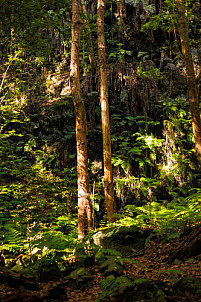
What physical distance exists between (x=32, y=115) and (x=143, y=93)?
6228 mm

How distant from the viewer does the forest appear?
317cm

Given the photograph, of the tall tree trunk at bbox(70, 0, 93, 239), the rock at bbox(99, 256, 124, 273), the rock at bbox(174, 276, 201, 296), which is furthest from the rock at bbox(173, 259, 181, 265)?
the tall tree trunk at bbox(70, 0, 93, 239)

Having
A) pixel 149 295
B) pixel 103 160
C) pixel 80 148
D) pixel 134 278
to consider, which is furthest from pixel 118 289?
pixel 103 160

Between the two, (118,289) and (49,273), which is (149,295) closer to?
(118,289)

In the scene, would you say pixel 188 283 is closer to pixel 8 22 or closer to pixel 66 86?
pixel 8 22

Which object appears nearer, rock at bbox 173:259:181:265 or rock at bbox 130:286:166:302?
rock at bbox 130:286:166:302

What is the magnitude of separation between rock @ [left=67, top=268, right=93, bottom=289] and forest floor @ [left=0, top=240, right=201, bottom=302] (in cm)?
6

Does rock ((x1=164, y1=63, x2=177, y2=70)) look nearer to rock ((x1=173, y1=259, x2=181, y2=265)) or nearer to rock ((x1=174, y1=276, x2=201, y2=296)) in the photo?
rock ((x1=173, y1=259, x2=181, y2=265))

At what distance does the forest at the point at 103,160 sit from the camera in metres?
3.17

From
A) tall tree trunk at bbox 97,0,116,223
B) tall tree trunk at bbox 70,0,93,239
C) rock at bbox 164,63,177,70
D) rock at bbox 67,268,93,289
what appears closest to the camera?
rock at bbox 67,268,93,289

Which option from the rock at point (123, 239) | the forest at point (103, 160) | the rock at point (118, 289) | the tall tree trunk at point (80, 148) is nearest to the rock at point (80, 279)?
the forest at point (103, 160)

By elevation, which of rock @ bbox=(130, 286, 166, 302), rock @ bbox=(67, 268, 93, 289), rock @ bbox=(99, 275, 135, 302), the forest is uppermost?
the forest

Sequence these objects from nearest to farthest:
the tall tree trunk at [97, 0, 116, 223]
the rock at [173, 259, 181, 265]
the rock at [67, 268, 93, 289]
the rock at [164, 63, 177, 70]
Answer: the rock at [67, 268, 93, 289] < the rock at [173, 259, 181, 265] < the tall tree trunk at [97, 0, 116, 223] < the rock at [164, 63, 177, 70]

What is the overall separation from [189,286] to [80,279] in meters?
1.53
